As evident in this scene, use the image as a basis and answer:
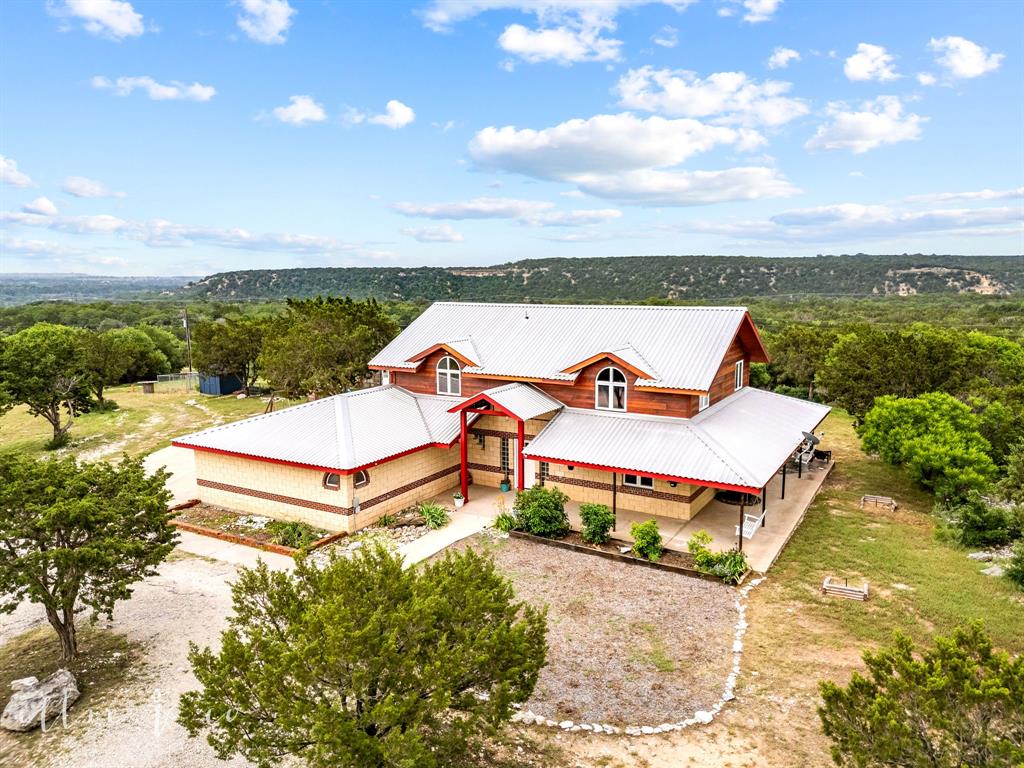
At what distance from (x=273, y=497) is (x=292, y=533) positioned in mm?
2426

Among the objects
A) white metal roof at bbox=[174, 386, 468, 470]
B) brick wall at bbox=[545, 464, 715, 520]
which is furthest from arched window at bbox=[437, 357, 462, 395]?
brick wall at bbox=[545, 464, 715, 520]

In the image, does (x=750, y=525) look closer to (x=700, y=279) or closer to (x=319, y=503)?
(x=319, y=503)

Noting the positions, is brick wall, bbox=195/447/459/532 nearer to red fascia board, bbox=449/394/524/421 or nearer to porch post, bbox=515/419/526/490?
red fascia board, bbox=449/394/524/421

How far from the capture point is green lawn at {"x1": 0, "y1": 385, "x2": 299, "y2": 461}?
33.4 metres

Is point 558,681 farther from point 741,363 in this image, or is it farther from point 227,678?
point 741,363

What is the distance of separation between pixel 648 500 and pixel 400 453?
881 centimetres

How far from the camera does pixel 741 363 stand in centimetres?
2727

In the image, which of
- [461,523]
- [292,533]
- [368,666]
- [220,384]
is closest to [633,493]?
[461,523]

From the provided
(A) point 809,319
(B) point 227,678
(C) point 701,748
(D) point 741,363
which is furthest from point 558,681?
(A) point 809,319

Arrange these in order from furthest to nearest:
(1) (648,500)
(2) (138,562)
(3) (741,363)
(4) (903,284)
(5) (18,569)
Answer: (4) (903,284)
(3) (741,363)
(1) (648,500)
(2) (138,562)
(5) (18,569)

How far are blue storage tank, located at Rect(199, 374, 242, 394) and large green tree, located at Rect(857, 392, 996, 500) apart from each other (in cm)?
4550

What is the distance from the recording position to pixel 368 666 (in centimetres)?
797

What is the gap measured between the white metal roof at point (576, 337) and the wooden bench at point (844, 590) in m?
7.38

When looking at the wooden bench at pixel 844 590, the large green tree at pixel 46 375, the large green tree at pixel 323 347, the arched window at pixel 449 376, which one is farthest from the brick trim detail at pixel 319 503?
the large green tree at pixel 46 375
